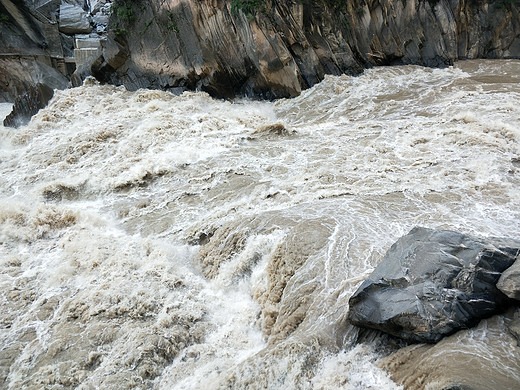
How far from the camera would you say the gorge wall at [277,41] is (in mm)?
13164

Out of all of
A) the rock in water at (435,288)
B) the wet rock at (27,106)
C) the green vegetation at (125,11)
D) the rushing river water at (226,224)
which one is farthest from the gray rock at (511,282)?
the green vegetation at (125,11)

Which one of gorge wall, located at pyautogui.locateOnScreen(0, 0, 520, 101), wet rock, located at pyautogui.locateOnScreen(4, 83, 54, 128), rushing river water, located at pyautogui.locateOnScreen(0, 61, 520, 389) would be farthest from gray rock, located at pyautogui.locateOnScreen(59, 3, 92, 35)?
rushing river water, located at pyautogui.locateOnScreen(0, 61, 520, 389)

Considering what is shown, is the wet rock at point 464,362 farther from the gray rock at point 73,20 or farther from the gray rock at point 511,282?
the gray rock at point 73,20

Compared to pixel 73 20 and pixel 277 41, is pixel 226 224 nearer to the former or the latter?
pixel 277 41

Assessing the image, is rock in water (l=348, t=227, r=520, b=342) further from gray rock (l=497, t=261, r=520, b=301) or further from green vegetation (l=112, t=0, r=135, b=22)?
green vegetation (l=112, t=0, r=135, b=22)

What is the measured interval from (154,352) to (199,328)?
2.13 feet

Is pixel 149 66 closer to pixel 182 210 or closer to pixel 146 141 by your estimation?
pixel 146 141

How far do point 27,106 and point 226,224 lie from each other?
33.0ft

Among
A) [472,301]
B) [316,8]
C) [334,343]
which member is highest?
[316,8]

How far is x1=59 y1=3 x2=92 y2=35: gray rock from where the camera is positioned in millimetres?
19516

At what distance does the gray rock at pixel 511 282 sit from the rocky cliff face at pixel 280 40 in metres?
10.6

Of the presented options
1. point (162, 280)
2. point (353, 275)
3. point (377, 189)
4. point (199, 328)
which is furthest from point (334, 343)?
point (377, 189)

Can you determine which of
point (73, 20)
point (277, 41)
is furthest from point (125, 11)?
point (73, 20)

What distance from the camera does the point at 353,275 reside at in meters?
5.00
